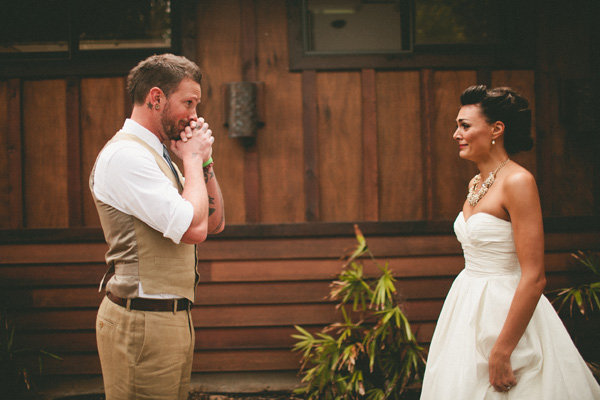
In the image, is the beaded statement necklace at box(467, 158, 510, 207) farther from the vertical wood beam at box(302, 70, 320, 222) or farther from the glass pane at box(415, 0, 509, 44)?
the glass pane at box(415, 0, 509, 44)

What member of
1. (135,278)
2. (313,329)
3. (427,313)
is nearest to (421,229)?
(427,313)

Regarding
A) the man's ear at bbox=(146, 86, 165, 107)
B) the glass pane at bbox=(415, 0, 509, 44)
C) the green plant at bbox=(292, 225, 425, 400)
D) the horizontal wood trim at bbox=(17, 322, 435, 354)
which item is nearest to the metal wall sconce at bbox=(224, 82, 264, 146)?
the green plant at bbox=(292, 225, 425, 400)

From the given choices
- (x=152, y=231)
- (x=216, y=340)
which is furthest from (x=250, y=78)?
(x=152, y=231)

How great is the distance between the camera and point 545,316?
2123mm

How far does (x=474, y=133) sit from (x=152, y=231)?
1.68 m

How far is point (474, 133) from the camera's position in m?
2.32

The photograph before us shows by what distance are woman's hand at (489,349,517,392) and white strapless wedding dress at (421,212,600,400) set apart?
4 centimetres

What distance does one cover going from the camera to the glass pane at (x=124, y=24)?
414cm

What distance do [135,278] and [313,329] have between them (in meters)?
2.50

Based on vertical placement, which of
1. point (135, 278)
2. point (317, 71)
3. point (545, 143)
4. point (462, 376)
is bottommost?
point (462, 376)

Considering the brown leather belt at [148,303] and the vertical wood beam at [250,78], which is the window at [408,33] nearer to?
the vertical wood beam at [250,78]

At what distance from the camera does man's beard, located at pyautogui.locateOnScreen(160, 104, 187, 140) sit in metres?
2.00

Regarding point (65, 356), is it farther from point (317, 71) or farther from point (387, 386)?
point (317, 71)

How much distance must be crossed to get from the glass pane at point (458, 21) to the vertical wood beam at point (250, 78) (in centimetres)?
154
